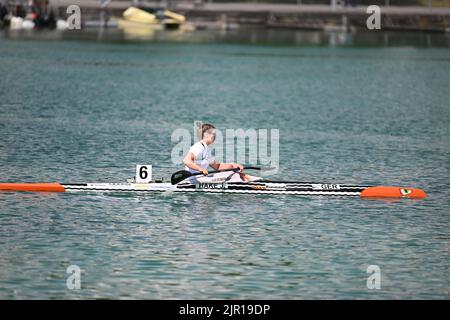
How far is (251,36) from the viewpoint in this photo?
14738 cm

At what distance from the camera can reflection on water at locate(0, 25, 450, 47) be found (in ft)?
433

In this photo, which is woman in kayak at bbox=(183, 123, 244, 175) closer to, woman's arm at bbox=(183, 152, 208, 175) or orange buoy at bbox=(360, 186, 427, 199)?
woman's arm at bbox=(183, 152, 208, 175)

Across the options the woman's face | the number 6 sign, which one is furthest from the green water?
the woman's face

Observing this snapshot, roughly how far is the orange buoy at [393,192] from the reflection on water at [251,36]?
93.9 m

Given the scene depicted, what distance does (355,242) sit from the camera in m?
31.2

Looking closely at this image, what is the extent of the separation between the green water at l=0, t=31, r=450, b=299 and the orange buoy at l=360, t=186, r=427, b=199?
276 mm

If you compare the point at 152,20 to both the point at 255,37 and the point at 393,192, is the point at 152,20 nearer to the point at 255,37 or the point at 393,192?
the point at 255,37

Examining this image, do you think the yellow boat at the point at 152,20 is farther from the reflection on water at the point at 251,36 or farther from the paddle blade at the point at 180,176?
the paddle blade at the point at 180,176

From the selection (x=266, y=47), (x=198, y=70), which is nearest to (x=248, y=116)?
(x=198, y=70)

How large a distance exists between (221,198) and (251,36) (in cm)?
11281

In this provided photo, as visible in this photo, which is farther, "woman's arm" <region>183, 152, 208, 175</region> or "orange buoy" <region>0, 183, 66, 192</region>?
"orange buoy" <region>0, 183, 66, 192</region>

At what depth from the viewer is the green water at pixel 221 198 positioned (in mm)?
27344

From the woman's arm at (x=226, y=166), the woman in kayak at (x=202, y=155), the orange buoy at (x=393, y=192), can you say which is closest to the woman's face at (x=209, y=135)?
the woman in kayak at (x=202, y=155)
